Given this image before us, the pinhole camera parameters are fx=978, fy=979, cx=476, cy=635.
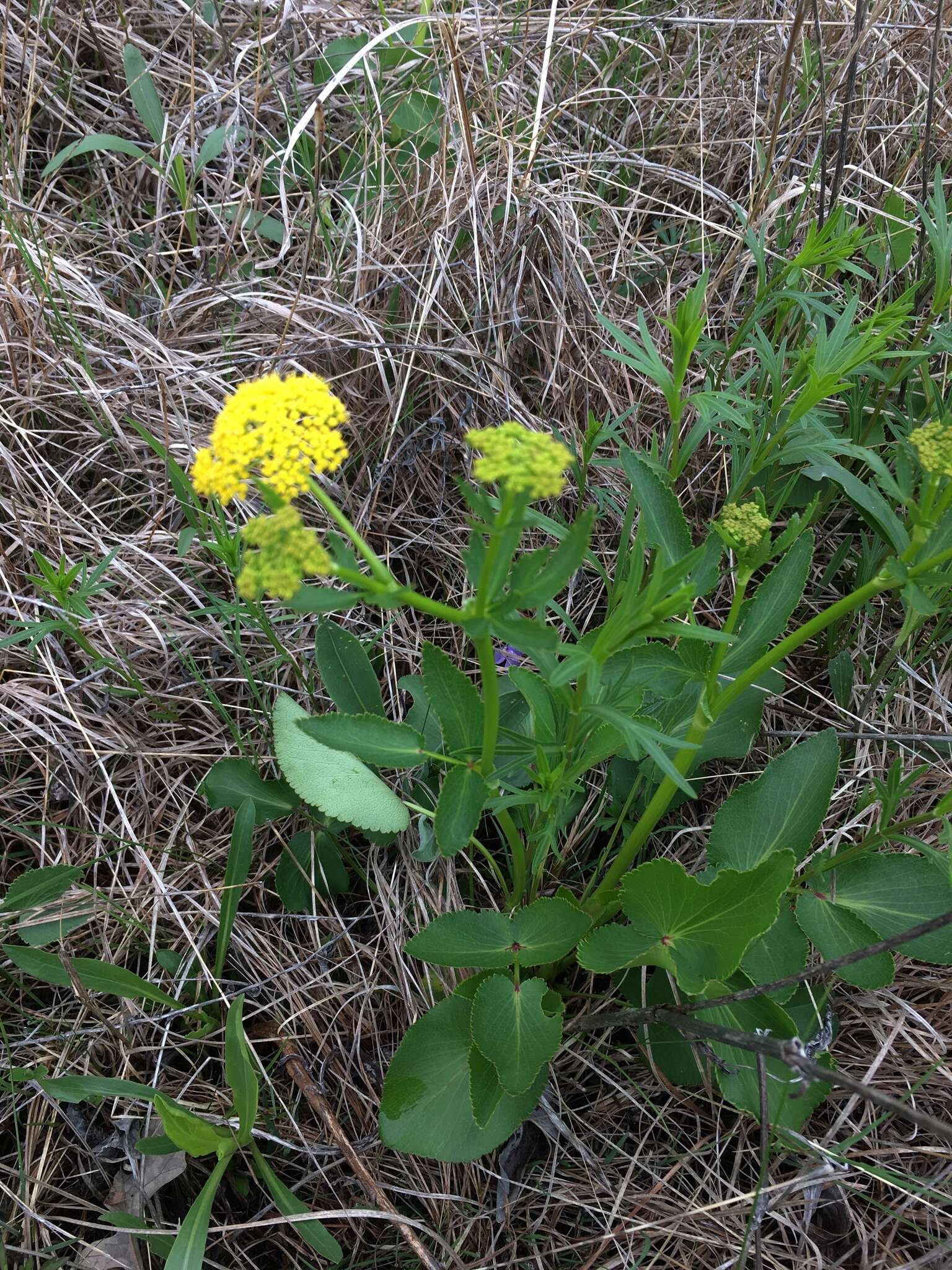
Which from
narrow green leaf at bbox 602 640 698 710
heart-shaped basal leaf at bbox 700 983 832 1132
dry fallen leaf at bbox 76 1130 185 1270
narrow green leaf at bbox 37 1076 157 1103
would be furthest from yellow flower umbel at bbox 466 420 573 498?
dry fallen leaf at bbox 76 1130 185 1270

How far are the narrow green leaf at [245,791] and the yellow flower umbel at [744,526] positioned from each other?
117 centimetres

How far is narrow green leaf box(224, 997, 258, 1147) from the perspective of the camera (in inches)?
75.0

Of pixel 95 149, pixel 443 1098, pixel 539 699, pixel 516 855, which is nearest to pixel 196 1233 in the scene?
pixel 443 1098

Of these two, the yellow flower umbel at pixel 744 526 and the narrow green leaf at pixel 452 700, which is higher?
the yellow flower umbel at pixel 744 526

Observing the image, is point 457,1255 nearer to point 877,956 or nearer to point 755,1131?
point 755,1131

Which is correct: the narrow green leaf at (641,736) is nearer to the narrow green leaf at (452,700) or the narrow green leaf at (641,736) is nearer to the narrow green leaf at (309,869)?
the narrow green leaf at (452,700)

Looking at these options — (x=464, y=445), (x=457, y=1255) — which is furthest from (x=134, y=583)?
(x=457, y=1255)

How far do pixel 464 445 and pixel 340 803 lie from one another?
3.68 ft

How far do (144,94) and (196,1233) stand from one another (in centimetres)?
320

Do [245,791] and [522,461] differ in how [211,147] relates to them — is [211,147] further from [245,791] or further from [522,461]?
[522,461]

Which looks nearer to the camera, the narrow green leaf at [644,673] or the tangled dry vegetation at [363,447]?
the narrow green leaf at [644,673]

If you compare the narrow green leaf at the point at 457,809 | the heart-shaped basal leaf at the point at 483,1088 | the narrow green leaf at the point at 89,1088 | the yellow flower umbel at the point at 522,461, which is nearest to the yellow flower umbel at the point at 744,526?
the yellow flower umbel at the point at 522,461

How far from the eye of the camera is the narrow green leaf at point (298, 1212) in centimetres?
192

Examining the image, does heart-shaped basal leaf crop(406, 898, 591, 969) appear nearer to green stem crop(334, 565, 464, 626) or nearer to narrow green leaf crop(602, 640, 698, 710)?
narrow green leaf crop(602, 640, 698, 710)
